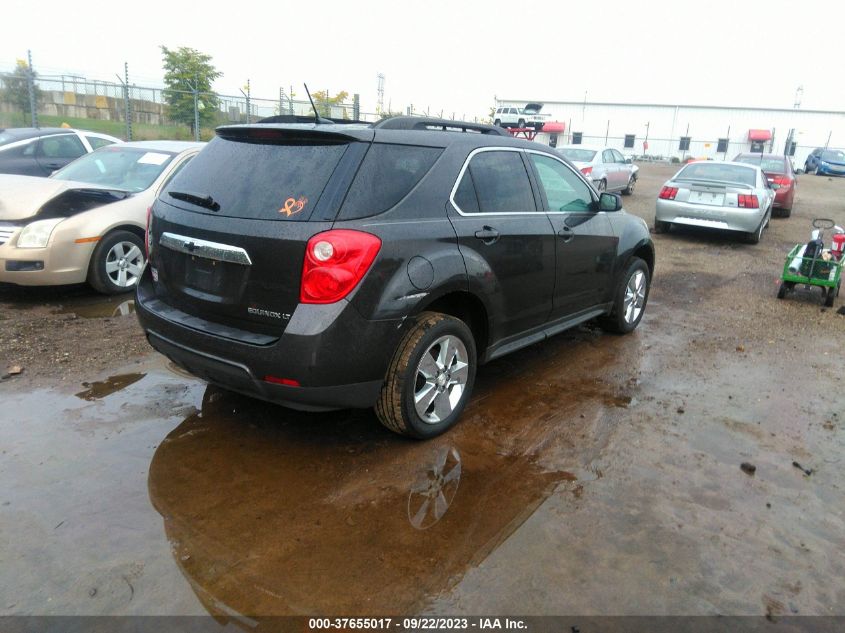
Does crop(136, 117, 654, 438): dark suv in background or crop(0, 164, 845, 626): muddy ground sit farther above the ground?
crop(136, 117, 654, 438): dark suv in background

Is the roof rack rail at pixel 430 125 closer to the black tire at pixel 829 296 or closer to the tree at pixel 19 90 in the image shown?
the black tire at pixel 829 296

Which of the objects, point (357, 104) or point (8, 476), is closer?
point (8, 476)

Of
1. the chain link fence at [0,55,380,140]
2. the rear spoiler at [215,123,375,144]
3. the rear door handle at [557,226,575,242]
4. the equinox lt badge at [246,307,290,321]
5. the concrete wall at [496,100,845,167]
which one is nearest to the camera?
the equinox lt badge at [246,307,290,321]

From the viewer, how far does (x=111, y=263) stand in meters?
6.54

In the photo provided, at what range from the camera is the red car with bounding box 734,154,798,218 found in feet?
49.4

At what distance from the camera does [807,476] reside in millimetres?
3662

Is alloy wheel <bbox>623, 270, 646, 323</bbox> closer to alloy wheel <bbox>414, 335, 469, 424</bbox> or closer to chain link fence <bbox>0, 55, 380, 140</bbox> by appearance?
alloy wheel <bbox>414, 335, 469, 424</bbox>

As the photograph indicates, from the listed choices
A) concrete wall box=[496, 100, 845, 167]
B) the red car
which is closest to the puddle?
the red car

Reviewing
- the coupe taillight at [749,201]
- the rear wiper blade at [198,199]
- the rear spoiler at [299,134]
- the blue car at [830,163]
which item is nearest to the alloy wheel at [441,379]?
the rear spoiler at [299,134]

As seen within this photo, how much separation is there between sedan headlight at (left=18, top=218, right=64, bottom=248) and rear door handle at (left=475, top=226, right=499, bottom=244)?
4.45 meters

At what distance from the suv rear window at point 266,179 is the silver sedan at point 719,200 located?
9551mm

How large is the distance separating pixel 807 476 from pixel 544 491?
160 centimetres

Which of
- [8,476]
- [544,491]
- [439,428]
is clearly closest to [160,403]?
[8,476]

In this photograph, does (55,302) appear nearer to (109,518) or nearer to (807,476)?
(109,518)
